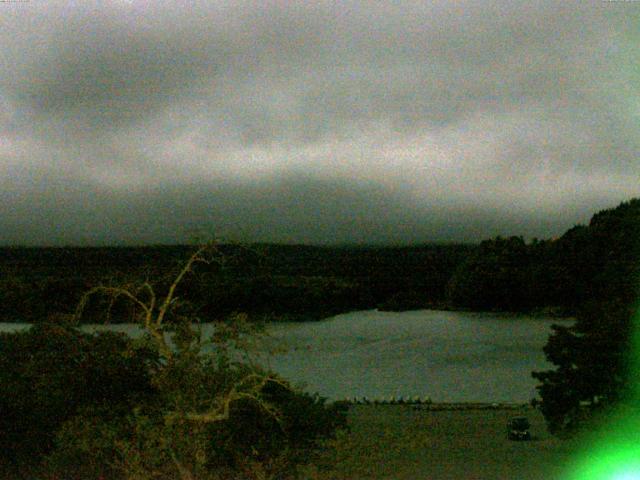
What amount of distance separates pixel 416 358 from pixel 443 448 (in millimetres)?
30102

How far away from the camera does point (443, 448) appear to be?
22.4 m

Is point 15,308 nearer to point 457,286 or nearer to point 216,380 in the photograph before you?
point 216,380

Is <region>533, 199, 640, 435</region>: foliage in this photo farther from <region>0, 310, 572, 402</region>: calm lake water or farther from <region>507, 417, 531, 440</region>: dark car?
<region>0, 310, 572, 402</region>: calm lake water

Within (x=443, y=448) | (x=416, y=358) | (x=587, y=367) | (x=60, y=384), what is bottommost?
(x=416, y=358)

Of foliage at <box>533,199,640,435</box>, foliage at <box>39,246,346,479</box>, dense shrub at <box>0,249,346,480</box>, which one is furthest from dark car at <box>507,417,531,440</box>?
foliage at <box>39,246,346,479</box>

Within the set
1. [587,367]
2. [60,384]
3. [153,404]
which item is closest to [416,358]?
[587,367]

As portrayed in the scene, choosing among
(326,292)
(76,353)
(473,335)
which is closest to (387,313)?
(473,335)

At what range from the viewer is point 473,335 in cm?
6181

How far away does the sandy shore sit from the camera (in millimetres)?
11219

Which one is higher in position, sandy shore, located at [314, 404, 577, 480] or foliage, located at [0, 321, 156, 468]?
foliage, located at [0, 321, 156, 468]

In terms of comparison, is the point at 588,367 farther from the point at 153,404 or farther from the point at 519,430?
the point at 153,404

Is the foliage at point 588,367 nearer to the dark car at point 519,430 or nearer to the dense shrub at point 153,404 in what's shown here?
the dark car at point 519,430

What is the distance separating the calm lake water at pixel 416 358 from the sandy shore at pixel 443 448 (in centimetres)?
525

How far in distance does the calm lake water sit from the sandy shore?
5252 mm
